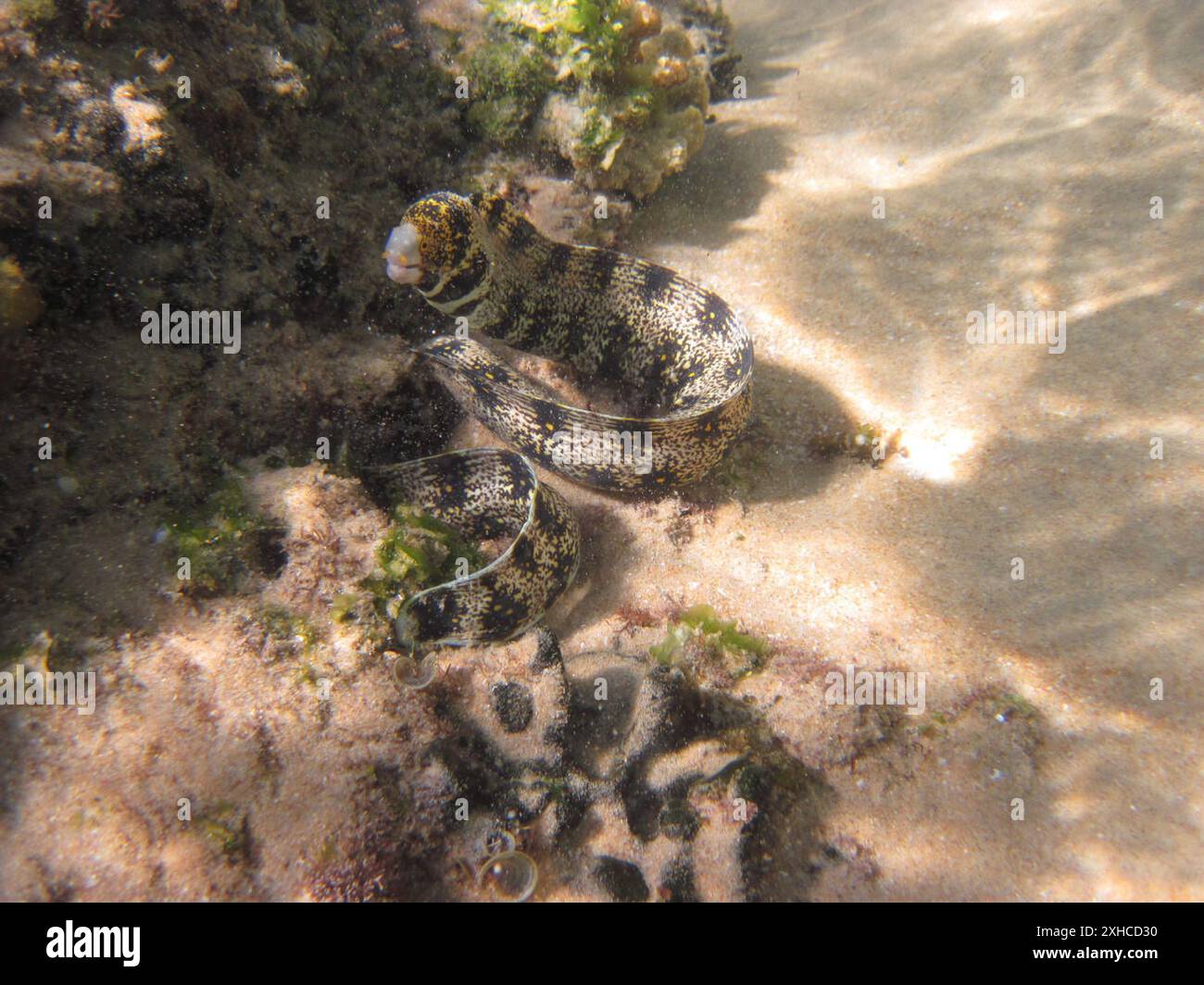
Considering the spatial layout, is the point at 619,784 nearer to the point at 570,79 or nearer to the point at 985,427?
the point at 985,427

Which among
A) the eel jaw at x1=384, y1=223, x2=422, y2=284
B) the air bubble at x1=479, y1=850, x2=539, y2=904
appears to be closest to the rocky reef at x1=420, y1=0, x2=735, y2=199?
the eel jaw at x1=384, y1=223, x2=422, y2=284

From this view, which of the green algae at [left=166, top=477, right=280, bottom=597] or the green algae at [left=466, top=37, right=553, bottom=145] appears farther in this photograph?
the green algae at [left=466, top=37, right=553, bottom=145]

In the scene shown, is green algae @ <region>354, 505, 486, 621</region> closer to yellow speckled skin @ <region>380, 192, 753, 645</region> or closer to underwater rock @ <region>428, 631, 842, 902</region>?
yellow speckled skin @ <region>380, 192, 753, 645</region>

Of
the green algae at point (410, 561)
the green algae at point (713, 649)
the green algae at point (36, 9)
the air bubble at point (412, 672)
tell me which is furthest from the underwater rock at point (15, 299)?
the green algae at point (713, 649)

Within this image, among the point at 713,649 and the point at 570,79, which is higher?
the point at 570,79

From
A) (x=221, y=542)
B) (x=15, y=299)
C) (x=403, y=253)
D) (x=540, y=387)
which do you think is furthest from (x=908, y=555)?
(x=15, y=299)
